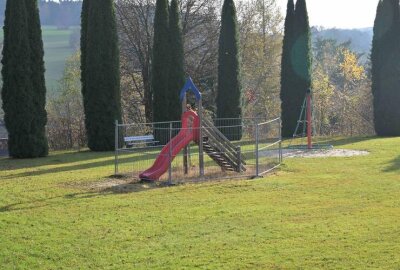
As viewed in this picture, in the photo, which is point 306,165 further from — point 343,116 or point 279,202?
point 343,116

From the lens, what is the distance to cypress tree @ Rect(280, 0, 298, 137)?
28.5m

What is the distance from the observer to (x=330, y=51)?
76.2 m

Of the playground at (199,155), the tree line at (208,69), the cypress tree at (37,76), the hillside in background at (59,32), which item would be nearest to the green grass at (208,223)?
the playground at (199,155)

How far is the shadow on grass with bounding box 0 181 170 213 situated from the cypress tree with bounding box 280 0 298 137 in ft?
53.1

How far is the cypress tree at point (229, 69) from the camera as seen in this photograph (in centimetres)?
2770

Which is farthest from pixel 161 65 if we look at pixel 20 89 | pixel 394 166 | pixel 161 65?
pixel 394 166

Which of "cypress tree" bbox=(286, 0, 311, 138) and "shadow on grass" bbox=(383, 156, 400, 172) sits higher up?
"cypress tree" bbox=(286, 0, 311, 138)

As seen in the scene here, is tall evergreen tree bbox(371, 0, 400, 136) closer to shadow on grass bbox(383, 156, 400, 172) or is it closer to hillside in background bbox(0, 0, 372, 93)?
shadow on grass bbox(383, 156, 400, 172)

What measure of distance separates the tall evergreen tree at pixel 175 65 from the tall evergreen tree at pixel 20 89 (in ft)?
22.9

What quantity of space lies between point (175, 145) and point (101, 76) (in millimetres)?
9803

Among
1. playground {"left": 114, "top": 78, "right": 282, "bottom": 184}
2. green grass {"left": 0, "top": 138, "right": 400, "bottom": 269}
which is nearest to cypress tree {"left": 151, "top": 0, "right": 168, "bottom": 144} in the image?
playground {"left": 114, "top": 78, "right": 282, "bottom": 184}

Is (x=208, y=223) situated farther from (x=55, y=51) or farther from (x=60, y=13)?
(x=60, y=13)

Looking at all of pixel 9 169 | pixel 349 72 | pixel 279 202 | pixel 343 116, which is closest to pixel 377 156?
pixel 279 202

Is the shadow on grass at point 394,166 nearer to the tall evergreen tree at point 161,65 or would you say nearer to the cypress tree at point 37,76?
the tall evergreen tree at point 161,65
